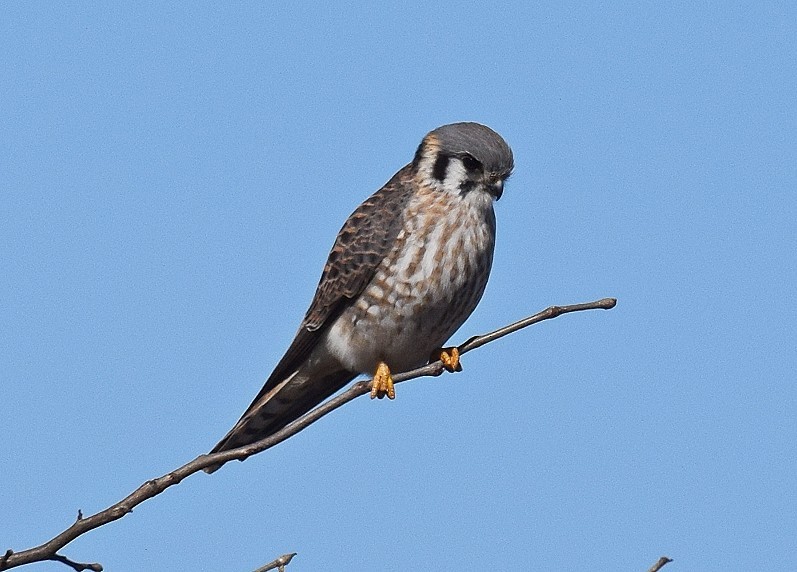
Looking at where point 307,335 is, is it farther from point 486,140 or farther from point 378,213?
point 486,140

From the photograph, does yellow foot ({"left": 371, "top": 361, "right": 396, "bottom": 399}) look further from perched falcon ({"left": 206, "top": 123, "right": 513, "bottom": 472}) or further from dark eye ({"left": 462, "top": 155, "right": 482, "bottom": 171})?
dark eye ({"left": 462, "top": 155, "right": 482, "bottom": 171})

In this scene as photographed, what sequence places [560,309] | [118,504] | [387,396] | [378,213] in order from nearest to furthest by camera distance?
[118,504]
[560,309]
[387,396]
[378,213]

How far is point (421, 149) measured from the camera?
590cm

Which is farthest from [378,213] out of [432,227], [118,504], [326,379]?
[118,504]

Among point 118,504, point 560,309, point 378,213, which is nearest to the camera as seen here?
point 118,504

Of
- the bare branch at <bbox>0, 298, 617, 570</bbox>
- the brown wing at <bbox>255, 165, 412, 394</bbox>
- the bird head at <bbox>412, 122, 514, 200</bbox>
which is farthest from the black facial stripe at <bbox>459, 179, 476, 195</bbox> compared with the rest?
the bare branch at <bbox>0, 298, 617, 570</bbox>

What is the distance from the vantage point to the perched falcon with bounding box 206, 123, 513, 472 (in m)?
5.43

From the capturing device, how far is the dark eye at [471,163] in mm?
5605

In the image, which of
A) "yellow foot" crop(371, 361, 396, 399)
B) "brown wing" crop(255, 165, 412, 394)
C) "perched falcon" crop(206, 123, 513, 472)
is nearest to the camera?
"yellow foot" crop(371, 361, 396, 399)

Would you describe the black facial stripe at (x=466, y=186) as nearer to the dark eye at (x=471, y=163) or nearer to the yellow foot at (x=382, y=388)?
the dark eye at (x=471, y=163)

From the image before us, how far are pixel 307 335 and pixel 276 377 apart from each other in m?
0.25

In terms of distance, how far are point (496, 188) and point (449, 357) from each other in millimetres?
803

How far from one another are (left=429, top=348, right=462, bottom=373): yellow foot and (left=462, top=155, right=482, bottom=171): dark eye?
32.5 inches

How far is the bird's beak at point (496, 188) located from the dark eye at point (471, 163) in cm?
9
